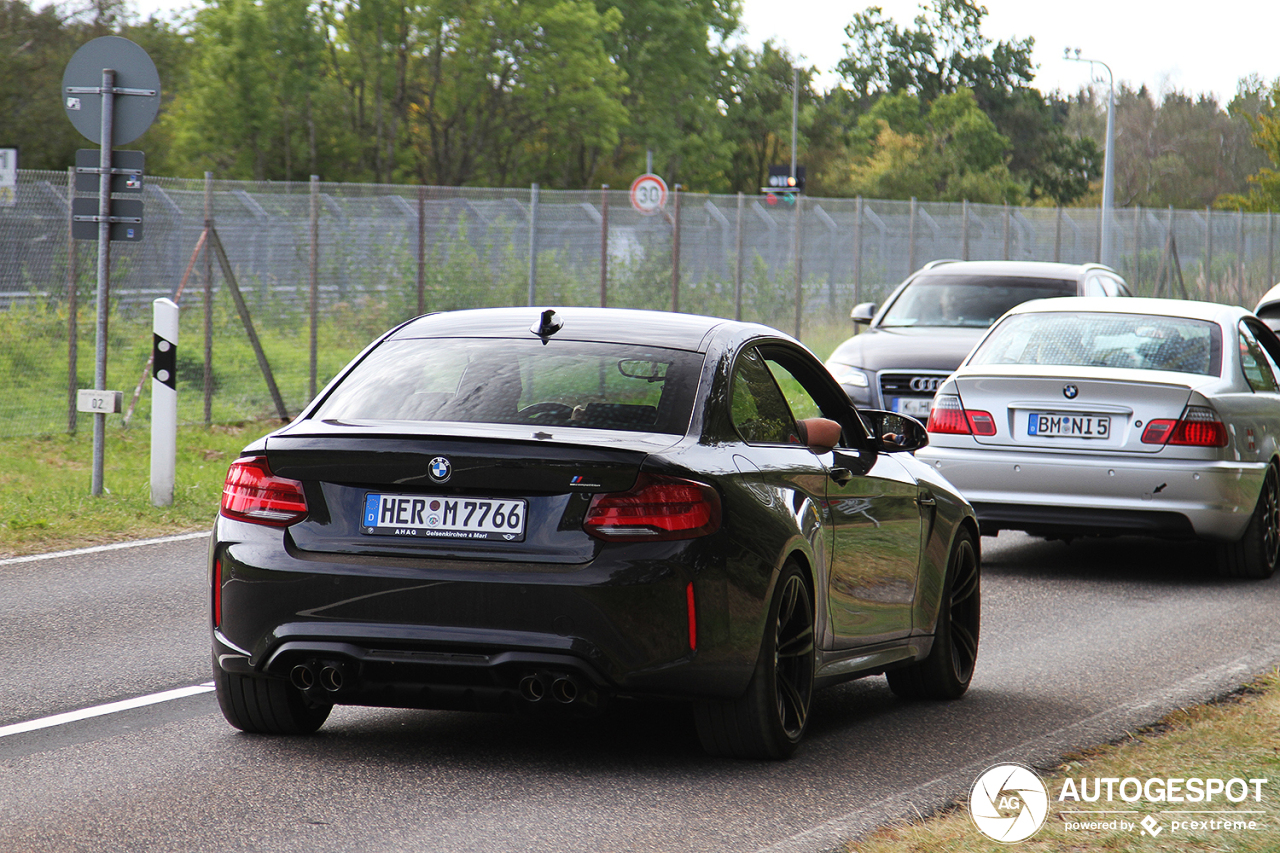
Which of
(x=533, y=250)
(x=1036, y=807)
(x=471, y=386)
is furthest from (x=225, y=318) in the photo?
(x=1036, y=807)

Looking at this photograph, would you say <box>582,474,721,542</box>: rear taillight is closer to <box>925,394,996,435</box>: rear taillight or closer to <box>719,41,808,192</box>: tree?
<box>925,394,996,435</box>: rear taillight

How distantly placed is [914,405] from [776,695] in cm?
986

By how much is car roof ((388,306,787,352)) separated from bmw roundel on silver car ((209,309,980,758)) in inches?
0.8

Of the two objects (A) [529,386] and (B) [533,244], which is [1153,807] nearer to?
(A) [529,386]

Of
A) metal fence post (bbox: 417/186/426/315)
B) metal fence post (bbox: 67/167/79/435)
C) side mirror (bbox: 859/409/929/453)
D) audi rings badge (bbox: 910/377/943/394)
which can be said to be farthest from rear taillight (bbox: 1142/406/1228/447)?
metal fence post (bbox: 417/186/426/315)

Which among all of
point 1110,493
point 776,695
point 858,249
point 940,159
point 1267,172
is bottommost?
point 776,695

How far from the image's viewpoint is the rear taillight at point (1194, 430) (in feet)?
33.9

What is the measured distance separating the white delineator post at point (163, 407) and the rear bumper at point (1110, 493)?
5470 mm

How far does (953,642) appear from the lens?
7.19 meters

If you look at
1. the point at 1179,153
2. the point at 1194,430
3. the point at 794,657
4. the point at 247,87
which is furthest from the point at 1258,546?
the point at 1179,153

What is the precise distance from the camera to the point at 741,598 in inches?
209

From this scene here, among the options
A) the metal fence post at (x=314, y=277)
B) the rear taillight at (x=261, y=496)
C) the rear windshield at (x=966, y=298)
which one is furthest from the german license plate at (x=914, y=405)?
the rear taillight at (x=261, y=496)

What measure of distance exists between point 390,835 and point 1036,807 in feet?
5.88

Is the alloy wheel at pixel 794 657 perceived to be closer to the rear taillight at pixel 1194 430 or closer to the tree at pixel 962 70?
the rear taillight at pixel 1194 430
